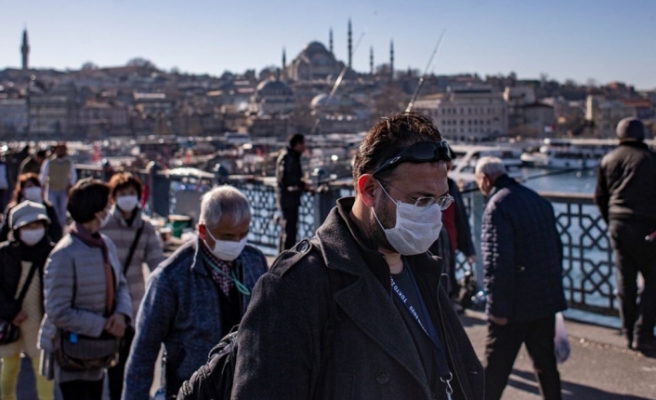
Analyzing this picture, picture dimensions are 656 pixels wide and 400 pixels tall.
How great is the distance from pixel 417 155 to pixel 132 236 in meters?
2.34

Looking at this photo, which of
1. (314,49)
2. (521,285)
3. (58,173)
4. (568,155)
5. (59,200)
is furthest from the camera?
(314,49)

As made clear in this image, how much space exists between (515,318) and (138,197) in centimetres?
171

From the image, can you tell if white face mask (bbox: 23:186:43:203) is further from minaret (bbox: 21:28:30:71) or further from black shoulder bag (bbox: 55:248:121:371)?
minaret (bbox: 21:28:30:71)

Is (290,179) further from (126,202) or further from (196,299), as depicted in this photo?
(196,299)

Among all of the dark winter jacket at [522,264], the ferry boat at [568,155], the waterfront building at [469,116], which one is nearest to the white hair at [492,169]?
the dark winter jacket at [522,264]

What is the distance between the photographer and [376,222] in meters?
1.51

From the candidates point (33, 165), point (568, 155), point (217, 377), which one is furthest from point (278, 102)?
point (217, 377)

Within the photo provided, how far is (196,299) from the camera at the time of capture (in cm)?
231

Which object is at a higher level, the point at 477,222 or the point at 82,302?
the point at 477,222

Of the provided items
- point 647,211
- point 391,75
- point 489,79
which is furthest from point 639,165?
point 391,75

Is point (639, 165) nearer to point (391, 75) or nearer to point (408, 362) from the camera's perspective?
point (408, 362)

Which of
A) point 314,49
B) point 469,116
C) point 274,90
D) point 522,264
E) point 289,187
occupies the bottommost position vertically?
point 522,264

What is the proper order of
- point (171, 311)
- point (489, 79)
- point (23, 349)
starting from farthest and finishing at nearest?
point (489, 79)
point (23, 349)
point (171, 311)

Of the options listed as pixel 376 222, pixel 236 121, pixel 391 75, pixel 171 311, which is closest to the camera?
pixel 376 222
